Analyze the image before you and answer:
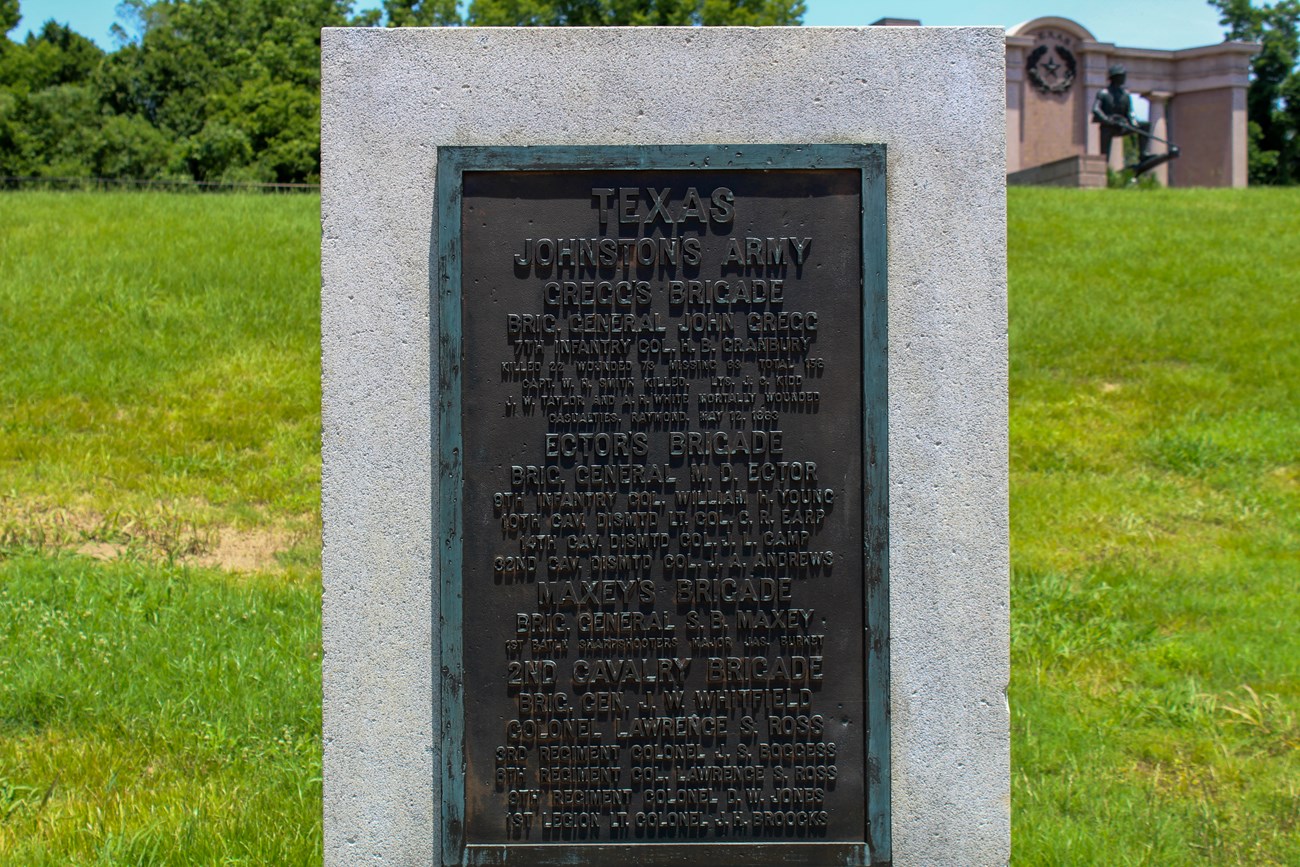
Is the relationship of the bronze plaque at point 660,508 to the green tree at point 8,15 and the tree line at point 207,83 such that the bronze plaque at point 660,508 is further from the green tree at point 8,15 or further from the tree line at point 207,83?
the green tree at point 8,15

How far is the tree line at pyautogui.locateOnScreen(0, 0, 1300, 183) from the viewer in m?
35.8

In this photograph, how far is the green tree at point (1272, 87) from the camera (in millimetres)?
51812

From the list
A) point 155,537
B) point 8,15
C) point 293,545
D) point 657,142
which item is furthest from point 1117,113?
point 8,15

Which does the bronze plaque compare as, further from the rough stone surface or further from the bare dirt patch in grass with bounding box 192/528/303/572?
the bare dirt patch in grass with bounding box 192/528/303/572

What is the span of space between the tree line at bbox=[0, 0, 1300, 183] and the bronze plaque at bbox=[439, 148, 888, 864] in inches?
1274

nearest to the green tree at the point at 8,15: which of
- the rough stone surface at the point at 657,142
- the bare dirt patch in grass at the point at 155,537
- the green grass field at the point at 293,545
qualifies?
the green grass field at the point at 293,545

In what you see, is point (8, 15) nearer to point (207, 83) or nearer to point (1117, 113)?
point (207, 83)

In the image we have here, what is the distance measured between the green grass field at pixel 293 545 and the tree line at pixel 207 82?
2210cm

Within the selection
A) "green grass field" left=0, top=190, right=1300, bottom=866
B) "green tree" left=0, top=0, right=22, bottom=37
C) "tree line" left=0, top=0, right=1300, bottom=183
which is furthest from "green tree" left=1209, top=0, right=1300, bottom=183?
"green tree" left=0, top=0, right=22, bottom=37

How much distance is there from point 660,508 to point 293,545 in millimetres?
4558

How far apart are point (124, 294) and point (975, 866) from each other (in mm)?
10208

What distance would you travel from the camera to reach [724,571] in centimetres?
330

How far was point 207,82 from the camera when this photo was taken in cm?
4103

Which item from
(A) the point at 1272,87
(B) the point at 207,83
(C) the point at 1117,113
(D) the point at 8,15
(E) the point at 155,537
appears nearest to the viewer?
(E) the point at 155,537
